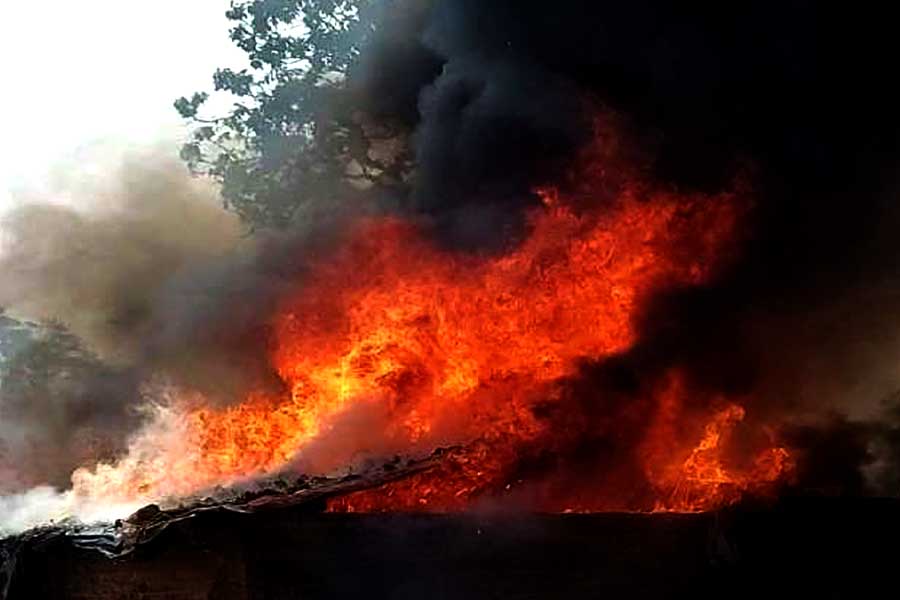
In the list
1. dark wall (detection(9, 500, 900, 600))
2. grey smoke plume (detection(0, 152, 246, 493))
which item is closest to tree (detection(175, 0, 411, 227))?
grey smoke plume (detection(0, 152, 246, 493))

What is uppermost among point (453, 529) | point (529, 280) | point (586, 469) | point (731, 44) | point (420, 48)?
point (420, 48)

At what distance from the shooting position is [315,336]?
47.5 ft

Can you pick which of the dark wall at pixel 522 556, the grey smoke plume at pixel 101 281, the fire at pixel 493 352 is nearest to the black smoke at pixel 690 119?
the fire at pixel 493 352

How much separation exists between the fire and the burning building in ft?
0.09

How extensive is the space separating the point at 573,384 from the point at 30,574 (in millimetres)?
5997

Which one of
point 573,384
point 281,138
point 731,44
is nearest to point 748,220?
point 731,44

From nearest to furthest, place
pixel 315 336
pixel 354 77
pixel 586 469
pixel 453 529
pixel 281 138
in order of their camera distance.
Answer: pixel 453 529, pixel 586 469, pixel 315 336, pixel 354 77, pixel 281 138

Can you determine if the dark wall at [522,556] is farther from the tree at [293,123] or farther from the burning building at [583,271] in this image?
the tree at [293,123]

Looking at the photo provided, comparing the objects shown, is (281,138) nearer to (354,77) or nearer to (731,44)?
(354,77)

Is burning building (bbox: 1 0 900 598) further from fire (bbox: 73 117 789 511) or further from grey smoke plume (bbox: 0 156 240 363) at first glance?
grey smoke plume (bbox: 0 156 240 363)

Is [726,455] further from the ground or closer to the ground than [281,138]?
closer to the ground

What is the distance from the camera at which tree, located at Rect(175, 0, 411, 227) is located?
18.6 m

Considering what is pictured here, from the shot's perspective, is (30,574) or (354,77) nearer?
(30,574)

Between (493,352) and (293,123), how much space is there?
956 centimetres
